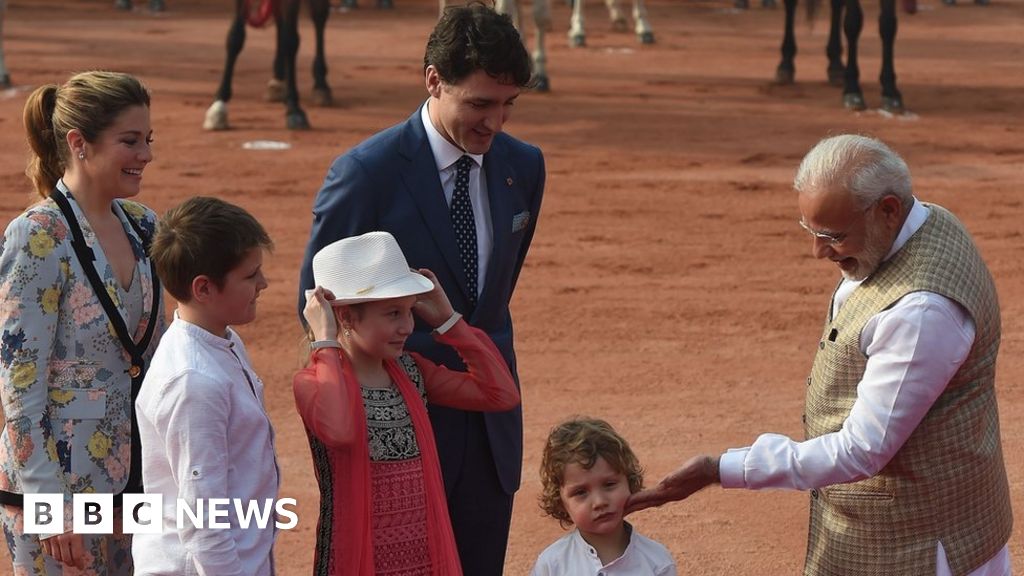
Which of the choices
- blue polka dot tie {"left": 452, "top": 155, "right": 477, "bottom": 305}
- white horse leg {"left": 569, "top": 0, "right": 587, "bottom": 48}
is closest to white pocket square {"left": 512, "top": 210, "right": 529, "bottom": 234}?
blue polka dot tie {"left": 452, "top": 155, "right": 477, "bottom": 305}

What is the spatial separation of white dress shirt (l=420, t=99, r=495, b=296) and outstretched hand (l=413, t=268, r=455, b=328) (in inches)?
9.6

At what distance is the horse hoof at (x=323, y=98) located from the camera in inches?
634

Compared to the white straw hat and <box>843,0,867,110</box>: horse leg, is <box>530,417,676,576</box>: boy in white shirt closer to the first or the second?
the white straw hat

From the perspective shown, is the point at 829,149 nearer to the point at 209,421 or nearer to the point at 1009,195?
the point at 209,421

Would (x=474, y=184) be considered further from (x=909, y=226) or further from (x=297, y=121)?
(x=297, y=121)

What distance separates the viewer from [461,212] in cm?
402

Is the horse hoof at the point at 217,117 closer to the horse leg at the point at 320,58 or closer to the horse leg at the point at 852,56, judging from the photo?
the horse leg at the point at 320,58

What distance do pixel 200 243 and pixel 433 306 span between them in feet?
2.28

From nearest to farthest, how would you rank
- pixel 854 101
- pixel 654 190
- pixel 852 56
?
1. pixel 654 190
2. pixel 852 56
3. pixel 854 101

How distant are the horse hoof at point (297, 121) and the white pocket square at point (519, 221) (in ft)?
35.5

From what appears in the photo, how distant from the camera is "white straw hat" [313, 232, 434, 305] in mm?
3604

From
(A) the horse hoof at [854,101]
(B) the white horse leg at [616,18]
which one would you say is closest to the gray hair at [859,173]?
(A) the horse hoof at [854,101]

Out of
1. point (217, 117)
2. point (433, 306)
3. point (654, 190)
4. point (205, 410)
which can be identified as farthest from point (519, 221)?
point (217, 117)

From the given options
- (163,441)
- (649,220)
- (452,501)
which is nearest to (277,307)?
(649,220)
